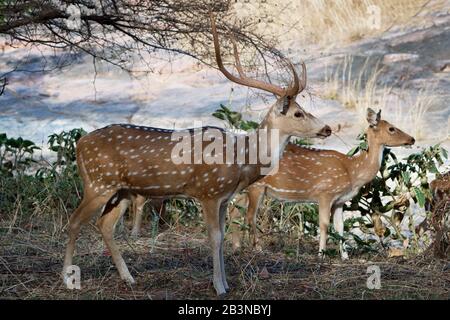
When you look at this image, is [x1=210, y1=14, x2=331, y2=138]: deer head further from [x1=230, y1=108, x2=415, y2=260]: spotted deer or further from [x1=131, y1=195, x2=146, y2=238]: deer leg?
[x1=131, y1=195, x2=146, y2=238]: deer leg

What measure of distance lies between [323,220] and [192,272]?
2.34 meters

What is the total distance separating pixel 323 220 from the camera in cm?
962

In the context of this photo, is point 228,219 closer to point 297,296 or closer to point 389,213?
point 389,213

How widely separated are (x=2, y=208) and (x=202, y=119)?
12.7 ft

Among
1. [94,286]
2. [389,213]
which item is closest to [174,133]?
[94,286]

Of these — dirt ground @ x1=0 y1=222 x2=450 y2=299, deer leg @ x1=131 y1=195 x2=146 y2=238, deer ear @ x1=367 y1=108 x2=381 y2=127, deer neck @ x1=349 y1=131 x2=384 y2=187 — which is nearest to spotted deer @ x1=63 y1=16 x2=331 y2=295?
dirt ground @ x1=0 y1=222 x2=450 y2=299

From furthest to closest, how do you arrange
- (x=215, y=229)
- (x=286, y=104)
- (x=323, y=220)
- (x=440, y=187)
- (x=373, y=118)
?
(x=373, y=118)
(x=323, y=220)
(x=440, y=187)
(x=286, y=104)
(x=215, y=229)

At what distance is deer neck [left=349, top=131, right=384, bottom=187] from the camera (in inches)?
385

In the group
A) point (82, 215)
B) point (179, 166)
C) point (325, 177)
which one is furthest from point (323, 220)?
point (82, 215)

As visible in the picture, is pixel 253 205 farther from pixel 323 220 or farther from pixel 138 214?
pixel 138 214

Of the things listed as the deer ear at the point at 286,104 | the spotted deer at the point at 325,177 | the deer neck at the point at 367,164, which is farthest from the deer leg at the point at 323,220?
the deer ear at the point at 286,104

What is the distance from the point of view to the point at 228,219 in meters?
9.85

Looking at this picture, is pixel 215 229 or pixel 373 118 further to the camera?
pixel 373 118

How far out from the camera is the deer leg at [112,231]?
7414mm
